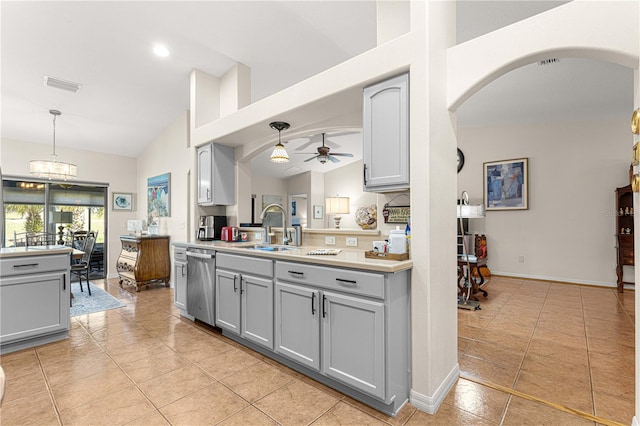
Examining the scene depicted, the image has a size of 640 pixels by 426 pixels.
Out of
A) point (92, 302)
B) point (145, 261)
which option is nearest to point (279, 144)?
point (145, 261)

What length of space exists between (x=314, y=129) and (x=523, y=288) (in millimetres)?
4231

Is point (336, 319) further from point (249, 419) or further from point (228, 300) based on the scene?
point (228, 300)

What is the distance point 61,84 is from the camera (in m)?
4.23

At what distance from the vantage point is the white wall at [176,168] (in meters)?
5.25

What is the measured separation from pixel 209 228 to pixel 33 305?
181 cm

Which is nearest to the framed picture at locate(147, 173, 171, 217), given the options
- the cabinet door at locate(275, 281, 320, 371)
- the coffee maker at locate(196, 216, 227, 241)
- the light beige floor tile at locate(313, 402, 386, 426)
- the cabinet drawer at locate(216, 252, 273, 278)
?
the coffee maker at locate(196, 216, 227, 241)

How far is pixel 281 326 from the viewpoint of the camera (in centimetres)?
243

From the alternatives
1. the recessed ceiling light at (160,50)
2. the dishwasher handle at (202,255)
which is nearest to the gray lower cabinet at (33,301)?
the dishwasher handle at (202,255)

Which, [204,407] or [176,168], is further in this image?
[176,168]

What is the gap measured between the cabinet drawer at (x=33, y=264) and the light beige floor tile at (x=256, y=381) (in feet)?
6.91

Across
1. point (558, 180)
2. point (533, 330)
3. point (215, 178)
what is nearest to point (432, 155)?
point (533, 330)

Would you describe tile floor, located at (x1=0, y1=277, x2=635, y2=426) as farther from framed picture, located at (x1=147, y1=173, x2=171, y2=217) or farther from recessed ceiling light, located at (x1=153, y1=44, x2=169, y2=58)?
recessed ceiling light, located at (x1=153, y1=44, x2=169, y2=58)

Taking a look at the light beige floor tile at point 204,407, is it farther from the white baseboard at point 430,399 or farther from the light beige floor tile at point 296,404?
the white baseboard at point 430,399

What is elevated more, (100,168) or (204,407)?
(100,168)
